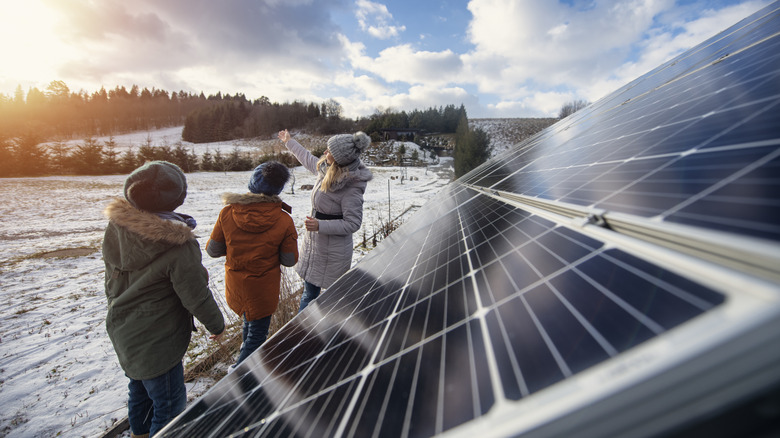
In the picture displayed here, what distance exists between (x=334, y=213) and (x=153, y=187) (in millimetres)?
1936

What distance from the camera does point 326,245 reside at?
4.02 metres

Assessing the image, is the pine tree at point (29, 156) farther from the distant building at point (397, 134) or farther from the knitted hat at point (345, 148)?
the distant building at point (397, 134)

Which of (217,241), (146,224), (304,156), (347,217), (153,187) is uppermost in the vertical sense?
(304,156)

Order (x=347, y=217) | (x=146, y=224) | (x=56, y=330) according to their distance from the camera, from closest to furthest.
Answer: (x=146, y=224) < (x=347, y=217) < (x=56, y=330)

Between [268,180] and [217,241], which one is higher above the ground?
[268,180]

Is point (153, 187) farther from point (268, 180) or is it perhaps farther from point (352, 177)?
point (352, 177)

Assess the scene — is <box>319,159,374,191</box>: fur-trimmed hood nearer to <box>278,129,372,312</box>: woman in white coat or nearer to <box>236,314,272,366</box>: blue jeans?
<box>278,129,372,312</box>: woman in white coat

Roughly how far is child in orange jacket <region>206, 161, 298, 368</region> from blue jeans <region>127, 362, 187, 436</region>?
2.85 ft

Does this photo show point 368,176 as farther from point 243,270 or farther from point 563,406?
point 563,406

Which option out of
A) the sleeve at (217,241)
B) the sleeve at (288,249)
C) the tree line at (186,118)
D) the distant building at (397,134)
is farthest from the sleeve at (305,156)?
the distant building at (397,134)

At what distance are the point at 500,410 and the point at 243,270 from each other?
11.6 ft

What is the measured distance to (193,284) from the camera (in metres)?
2.70

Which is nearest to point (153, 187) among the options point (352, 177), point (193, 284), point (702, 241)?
point (193, 284)

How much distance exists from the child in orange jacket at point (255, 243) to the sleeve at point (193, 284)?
0.61 m
